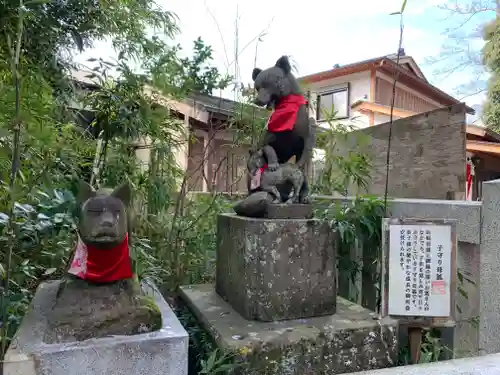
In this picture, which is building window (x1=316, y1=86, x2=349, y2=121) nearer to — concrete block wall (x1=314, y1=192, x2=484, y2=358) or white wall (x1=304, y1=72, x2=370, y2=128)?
white wall (x1=304, y1=72, x2=370, y2=128)

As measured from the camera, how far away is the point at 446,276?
203cm

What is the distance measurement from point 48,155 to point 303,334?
6.17ft

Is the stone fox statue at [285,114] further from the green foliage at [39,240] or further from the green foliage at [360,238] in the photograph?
the green foliage at [39,240]

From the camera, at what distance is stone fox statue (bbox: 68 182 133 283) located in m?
1.70

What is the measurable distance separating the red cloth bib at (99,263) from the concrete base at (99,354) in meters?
0.28

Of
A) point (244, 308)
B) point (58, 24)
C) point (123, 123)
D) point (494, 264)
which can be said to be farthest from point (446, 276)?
point (58, 24)

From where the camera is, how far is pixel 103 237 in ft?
5.54

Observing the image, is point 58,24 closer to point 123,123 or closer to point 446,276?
point 123,123

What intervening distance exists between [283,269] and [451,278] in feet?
3.05

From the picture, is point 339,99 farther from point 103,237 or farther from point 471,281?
point 103,237

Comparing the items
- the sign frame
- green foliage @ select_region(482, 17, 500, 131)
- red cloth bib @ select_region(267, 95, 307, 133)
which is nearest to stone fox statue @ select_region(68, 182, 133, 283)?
red cloth bib @ select_region(267, 95, 307, 133)

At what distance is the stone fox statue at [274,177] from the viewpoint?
2549 millimetres

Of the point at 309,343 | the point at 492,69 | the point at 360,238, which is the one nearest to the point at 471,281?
the point at 360,238

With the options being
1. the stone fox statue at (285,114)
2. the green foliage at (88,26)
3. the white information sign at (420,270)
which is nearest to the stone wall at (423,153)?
the stone fox statue at (285,114)
